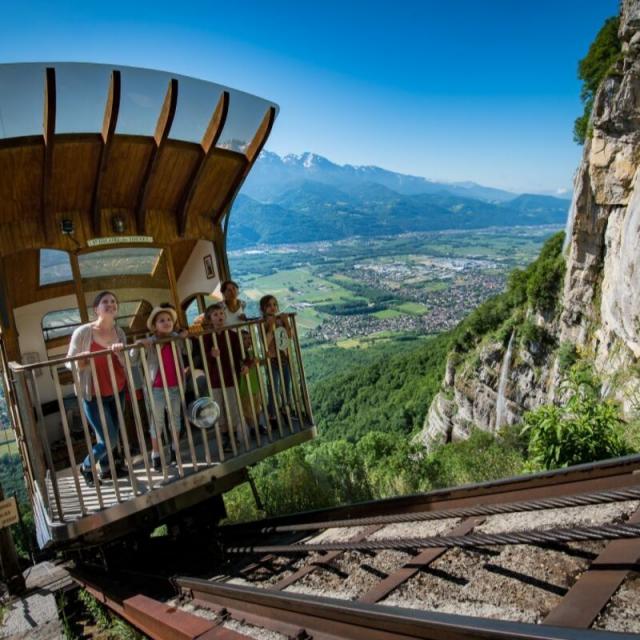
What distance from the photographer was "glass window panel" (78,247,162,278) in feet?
19.4

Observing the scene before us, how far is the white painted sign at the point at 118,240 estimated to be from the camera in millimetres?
5746

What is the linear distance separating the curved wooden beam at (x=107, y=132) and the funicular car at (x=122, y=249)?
0.05ft

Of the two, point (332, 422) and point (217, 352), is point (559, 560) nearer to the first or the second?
point (217, 352)

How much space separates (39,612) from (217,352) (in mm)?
3350

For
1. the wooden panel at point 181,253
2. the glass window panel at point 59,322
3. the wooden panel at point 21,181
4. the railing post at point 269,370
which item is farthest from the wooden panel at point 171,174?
the railing post at point 269,370

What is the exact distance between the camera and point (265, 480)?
8.84 m

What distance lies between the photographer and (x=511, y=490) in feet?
11.9

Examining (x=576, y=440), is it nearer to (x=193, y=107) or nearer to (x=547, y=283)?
(x=193, y=107)

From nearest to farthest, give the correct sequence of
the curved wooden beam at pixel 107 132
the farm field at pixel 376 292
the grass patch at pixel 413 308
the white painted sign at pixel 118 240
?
the curved wooden beam at pixel 107 132
the white painted sign at pixel 118 240
the farm field at pixel 376 292
the grass patch at pixel 413 308

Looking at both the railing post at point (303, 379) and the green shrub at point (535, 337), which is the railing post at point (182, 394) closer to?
the railing post at point (303, 379)

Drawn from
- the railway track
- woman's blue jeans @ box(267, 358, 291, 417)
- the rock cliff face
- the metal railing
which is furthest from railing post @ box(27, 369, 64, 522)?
the rock cliff face

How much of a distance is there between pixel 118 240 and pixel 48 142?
1327 millimetres

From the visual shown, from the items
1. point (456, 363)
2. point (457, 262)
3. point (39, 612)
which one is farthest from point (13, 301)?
point (457, 262)

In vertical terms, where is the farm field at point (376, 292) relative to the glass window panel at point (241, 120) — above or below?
below
